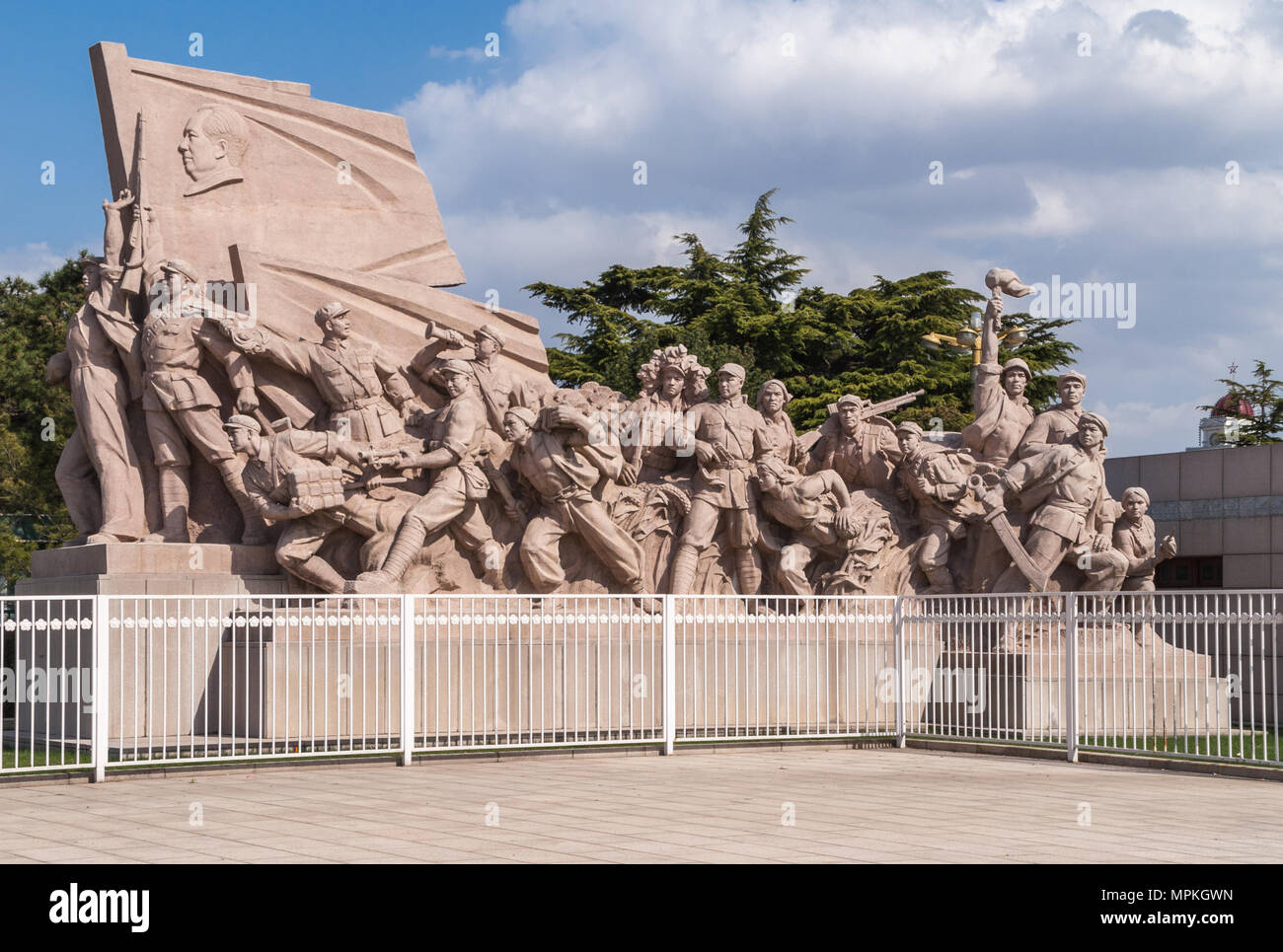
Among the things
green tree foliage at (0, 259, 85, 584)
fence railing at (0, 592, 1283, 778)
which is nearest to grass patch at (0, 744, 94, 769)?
fence railing at (0, 592, 1283, 778)

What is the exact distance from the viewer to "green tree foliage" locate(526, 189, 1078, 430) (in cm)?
2666

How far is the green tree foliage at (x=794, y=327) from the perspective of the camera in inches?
1049

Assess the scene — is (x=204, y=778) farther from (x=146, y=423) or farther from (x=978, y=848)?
(x=978, y=848)

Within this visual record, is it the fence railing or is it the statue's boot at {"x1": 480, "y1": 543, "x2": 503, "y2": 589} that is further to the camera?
the statue's boot at {"x1": 480, "y1": 543, "x2": 503, "y2": 589}

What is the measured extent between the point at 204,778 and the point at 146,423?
4.05 meters

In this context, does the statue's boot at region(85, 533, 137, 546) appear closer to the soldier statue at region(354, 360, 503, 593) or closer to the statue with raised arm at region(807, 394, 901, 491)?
the soldier statue at region(354, 360, 503, 593)

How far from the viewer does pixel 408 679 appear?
10508 millimetres

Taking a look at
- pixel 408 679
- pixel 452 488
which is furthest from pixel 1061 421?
pixel 408 679

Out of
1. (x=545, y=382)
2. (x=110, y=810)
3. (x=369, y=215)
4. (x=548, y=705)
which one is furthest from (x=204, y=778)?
(x=369, y=215)

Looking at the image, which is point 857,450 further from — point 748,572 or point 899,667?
point 899,667

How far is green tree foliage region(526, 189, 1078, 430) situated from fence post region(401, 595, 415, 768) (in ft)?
50.8

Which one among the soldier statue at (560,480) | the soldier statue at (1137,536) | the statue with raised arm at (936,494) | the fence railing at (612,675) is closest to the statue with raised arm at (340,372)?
the soldier statue at (560,480)

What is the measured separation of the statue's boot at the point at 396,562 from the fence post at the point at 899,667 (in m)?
3.80

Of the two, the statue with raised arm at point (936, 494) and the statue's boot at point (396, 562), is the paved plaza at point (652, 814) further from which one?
the statue with raised arm at point (936, 494)
